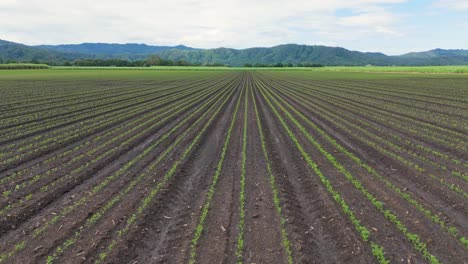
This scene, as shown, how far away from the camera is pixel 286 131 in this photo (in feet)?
57.6

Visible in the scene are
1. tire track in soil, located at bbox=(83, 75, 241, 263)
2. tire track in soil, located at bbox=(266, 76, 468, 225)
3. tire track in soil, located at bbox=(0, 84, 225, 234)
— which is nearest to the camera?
tire track in soil, located at bbox=(83, 75, 241, 263)

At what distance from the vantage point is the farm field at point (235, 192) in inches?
264

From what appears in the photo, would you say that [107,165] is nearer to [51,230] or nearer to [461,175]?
[51,230]

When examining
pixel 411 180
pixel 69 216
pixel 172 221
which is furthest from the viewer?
pixel 411 180

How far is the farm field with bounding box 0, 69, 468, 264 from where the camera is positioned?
671 cm

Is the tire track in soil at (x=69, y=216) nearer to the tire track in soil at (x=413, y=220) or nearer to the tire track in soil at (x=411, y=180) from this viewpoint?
the tire track in soil at (x=413, y=220)

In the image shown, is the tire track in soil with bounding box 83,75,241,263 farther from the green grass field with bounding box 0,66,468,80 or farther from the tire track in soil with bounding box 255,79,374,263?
the green grass field with bounding box 0,66,468,80

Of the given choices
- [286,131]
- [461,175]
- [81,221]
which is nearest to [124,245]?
[81,221]

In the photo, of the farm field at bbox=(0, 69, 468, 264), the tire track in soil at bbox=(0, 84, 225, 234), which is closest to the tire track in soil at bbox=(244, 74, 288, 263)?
the farm field at bbox=(0, 69, 468, 264)

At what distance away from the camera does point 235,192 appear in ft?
31.5

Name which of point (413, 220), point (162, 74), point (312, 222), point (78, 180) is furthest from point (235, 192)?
point (162, 74)

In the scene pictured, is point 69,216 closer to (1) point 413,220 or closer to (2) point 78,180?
(2) point 78,180

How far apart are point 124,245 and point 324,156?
881 cm

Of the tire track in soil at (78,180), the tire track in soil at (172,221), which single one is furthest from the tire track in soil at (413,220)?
the tire track in soil at (78,180)
